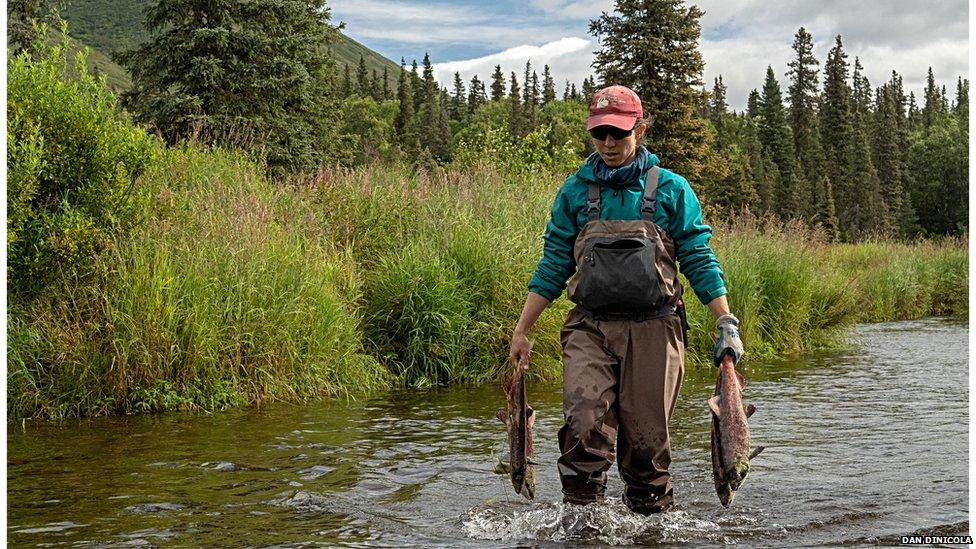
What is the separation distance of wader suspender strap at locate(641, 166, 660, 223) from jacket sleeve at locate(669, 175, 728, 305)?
12 centimetres

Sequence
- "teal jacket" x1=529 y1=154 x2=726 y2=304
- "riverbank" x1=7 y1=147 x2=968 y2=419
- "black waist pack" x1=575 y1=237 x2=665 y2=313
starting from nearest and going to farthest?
"black waist pack" x1=575 y1=237 x2=665 y2=313 < "teal jacket" x1=529 y1=154 x2=726 y2=304 < "riverbank" x1=7 y1=147 x2=968 y2=419

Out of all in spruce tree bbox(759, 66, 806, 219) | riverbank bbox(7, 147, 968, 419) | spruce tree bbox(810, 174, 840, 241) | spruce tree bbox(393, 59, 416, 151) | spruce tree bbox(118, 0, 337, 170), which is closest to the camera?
riverbank bbox(7, 147, 968, 419)

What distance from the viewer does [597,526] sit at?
517 cm

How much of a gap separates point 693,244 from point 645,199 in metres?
0.34

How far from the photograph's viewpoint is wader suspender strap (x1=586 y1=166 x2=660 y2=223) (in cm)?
498

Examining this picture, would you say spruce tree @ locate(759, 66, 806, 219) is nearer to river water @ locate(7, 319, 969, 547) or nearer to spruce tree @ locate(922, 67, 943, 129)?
spruce tree @ locate(922, 67, 943, 129)

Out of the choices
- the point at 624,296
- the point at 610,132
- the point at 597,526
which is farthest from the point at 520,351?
the point at 610,132

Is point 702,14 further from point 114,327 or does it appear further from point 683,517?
point 683,517

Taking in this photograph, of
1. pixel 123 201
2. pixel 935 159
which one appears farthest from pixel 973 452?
pixel 935 159

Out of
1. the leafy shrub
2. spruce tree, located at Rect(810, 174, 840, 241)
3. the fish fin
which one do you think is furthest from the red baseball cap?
spruce tree, located at Rect(810, 174, 840, 241)

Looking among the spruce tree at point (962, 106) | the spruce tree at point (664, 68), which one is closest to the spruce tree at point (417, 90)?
the spruce tree at point (962, 106)

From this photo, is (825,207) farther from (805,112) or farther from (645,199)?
(645,199)

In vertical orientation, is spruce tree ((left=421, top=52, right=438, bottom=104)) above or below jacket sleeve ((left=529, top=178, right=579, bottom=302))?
above

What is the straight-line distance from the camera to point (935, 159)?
86.7 metres
